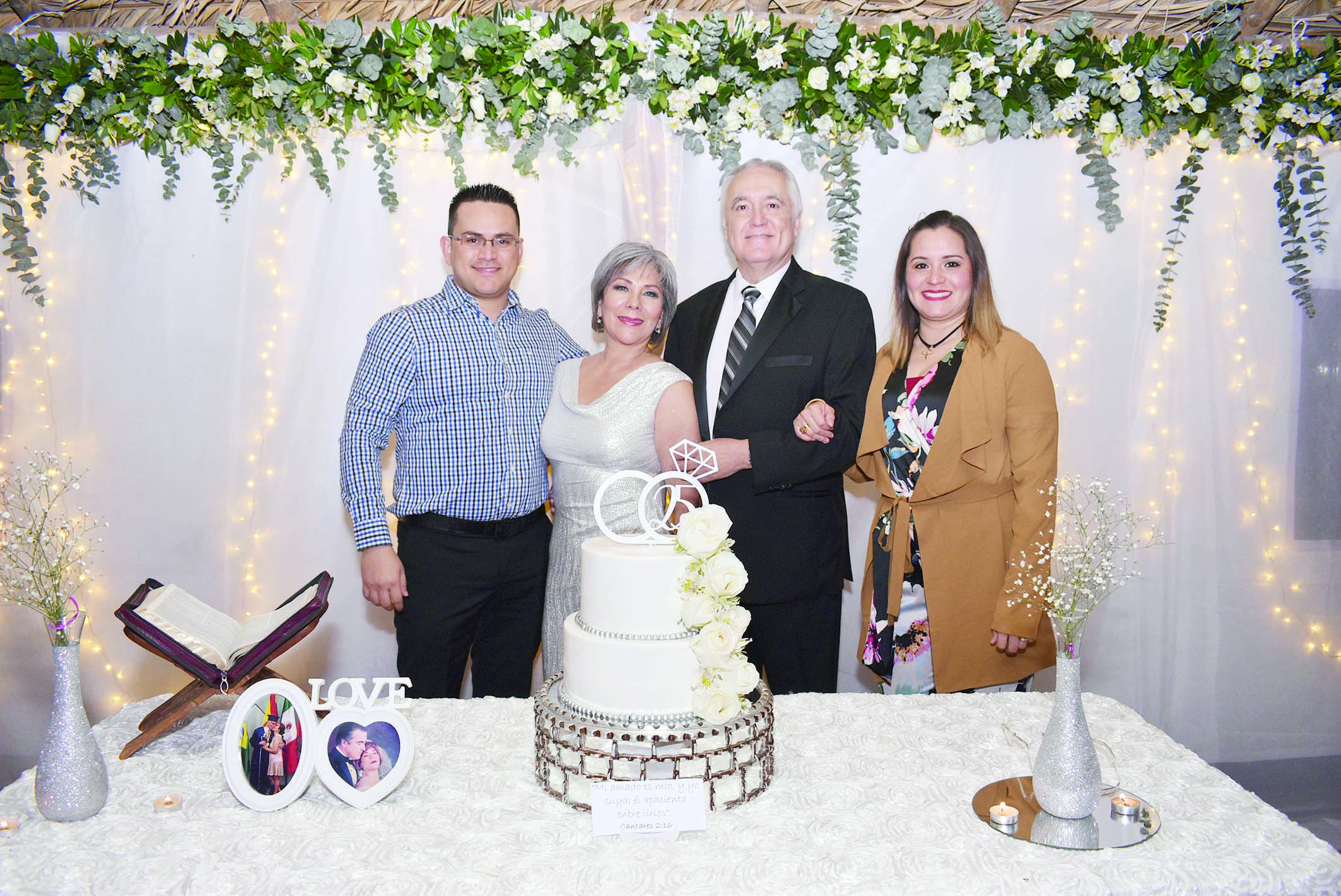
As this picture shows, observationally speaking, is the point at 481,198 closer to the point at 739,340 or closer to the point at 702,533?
the point at 739,340

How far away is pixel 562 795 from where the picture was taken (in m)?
1.50

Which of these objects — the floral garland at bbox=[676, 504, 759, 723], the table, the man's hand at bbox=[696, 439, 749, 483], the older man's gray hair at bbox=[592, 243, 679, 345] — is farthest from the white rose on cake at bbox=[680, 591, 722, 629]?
the older man's gray hair at bbox=[592, 243, 679, 345]

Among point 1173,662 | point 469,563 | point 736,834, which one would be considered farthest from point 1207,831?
point 1173,662

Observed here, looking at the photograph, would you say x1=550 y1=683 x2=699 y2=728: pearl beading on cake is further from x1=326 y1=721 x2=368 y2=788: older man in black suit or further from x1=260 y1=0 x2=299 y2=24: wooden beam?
x1=260 y1=0 x2=299 y2=24: wooden beam

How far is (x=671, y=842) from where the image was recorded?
1367 millimetres

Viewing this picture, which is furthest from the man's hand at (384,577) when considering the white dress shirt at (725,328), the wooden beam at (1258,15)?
the wooden beam at (1258,15)

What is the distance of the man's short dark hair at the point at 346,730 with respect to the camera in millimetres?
1494

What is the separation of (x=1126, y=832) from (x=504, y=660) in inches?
71.4

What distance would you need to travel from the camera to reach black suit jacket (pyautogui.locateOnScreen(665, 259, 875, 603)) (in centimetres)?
263

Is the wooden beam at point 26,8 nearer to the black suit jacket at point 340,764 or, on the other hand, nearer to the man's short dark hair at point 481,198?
the man's short dark hair at point 481,198

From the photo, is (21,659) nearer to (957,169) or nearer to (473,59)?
(473,59)

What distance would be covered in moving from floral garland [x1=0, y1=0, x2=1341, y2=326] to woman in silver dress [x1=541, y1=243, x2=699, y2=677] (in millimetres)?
710

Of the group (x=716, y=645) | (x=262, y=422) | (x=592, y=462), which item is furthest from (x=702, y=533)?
(x=262, y=422)

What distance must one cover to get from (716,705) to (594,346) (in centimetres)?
202
